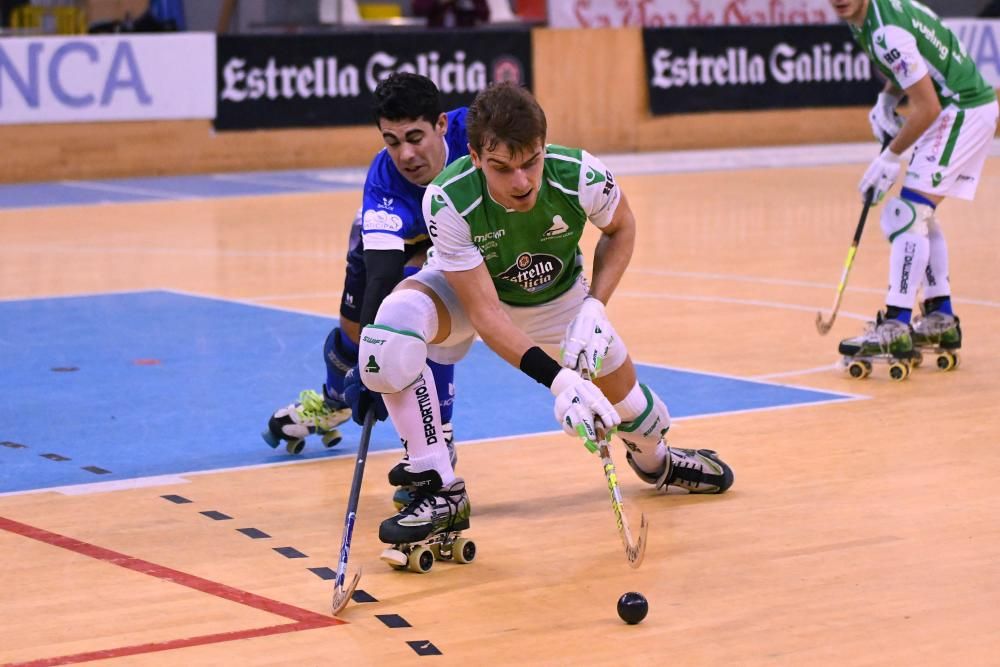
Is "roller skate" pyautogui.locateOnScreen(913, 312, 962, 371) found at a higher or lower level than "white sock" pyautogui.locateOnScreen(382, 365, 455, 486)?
lower

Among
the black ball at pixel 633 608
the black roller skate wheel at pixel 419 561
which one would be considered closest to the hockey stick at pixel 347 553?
the black roller skate wheel at pixel 419 561

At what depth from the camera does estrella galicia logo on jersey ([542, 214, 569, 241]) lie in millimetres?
6000

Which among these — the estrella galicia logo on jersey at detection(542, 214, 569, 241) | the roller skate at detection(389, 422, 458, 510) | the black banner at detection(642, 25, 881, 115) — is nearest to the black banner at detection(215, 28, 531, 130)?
the black banner at detection(642, 25, 881, 115)

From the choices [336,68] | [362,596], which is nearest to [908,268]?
[362,596]

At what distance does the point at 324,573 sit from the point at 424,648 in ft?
2.95

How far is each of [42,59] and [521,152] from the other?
49.1ft

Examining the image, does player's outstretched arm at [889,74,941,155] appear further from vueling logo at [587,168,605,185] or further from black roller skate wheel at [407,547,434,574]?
black roller skate wheel at [407,547,434,574]

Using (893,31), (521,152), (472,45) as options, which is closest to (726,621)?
(521,152)

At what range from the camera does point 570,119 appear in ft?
73.8

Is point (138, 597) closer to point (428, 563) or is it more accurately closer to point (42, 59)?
point (428, 563)

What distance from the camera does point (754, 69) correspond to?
23.4 meters

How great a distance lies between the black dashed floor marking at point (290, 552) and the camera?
19.6ft

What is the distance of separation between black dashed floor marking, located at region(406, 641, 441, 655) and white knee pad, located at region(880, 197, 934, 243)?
5.14 m

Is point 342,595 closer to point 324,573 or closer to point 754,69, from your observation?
point 324,573
